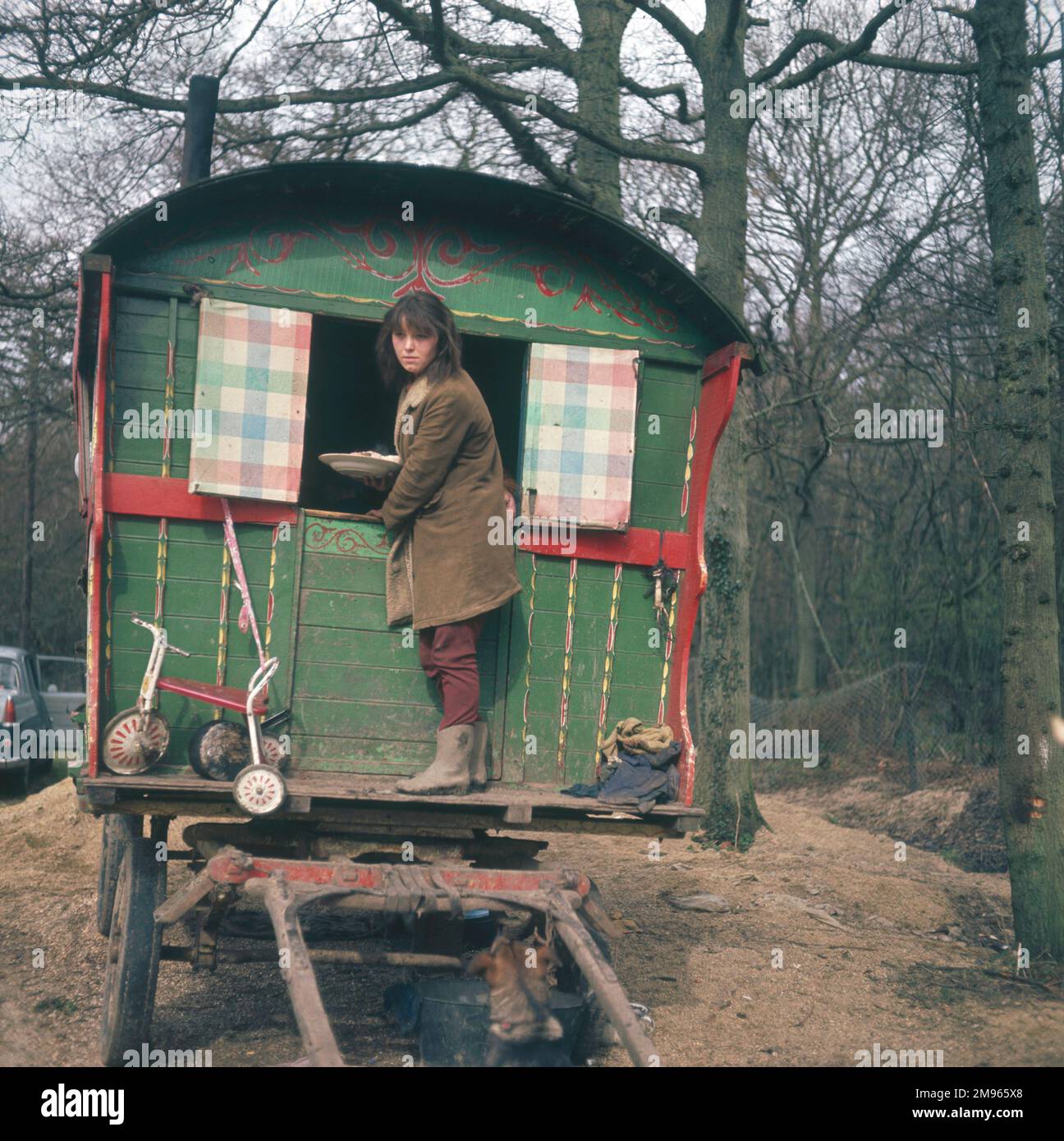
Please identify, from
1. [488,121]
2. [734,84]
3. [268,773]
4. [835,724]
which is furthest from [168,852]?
[835,724]

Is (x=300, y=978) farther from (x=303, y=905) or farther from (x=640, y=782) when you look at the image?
(x=640, y=782)

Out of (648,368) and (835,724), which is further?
(835,724)

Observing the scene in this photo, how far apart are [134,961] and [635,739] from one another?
2.27 meters

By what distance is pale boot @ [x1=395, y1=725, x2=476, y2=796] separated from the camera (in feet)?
16.6

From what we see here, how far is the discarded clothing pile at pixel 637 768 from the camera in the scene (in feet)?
17.1

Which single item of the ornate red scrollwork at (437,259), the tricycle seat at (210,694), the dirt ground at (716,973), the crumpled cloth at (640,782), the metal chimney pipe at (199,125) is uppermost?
the metal chimney pipe at (199,125)

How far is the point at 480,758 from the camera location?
5.39m

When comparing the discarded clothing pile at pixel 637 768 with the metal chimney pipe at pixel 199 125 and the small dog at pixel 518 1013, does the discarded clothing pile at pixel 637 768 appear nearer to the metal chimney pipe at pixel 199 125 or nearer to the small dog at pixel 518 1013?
the small dog at pixel 518 1013

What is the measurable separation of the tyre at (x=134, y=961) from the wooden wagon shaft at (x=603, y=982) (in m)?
1.69

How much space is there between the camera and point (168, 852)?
547cm

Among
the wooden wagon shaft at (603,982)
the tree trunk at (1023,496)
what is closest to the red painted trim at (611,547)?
the wooden wagon shaft at (603,982)

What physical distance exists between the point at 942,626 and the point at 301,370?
11487mm

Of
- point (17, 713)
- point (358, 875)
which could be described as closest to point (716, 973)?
point (358, 875)
